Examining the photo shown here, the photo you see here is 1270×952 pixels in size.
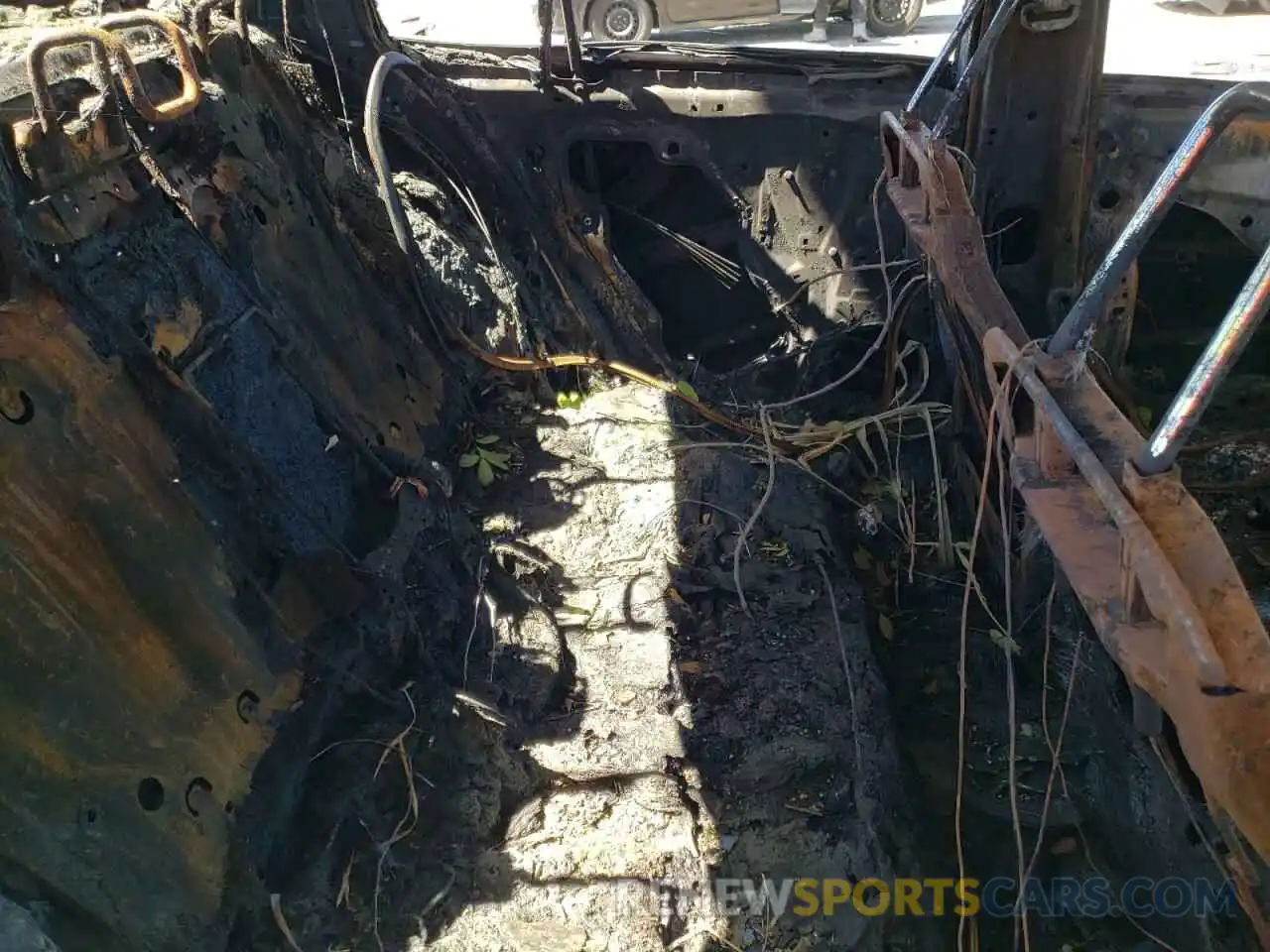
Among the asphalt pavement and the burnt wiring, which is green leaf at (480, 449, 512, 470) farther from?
the asphalt pavement

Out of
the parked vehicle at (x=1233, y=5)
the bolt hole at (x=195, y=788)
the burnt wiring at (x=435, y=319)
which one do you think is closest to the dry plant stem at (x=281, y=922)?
the bolt hole at (x=195, y=788)

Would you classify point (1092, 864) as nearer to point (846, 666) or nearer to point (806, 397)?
point (846, 666)

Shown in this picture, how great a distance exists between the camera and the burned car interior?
5.96ft

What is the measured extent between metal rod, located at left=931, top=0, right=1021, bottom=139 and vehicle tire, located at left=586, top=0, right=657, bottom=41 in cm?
675

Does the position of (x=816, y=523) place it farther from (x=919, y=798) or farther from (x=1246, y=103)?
(x=1246, y=103)

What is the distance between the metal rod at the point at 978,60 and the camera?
2732 millimetres

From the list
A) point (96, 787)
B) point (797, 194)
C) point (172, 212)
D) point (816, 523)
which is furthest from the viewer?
point (797, 194)

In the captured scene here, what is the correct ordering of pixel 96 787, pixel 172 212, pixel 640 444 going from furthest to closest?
pixel 640 444 < pixel 172 212 < pixel 96 787

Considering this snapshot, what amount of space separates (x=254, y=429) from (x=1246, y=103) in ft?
7.48

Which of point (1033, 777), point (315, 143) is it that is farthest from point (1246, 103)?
point (315, 143)

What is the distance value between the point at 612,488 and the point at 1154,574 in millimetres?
2167

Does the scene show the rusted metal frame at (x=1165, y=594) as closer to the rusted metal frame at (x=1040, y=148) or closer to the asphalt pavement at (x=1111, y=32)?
the rusted metal frame at (x=1040, y=148)

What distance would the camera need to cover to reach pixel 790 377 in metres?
4.12

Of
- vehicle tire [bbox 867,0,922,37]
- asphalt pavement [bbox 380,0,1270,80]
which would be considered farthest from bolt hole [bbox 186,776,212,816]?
vehicle tire [bbox 867,0,922,37]
